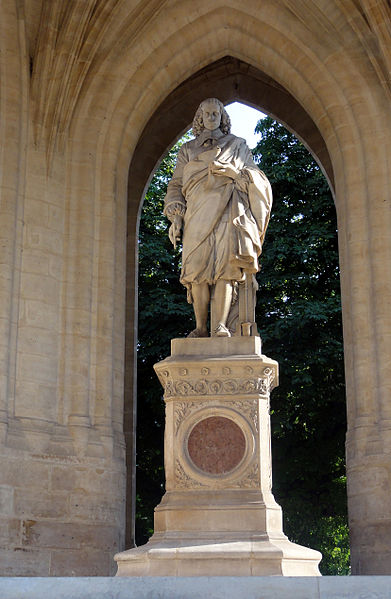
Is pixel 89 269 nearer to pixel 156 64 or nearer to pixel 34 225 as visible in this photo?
pixel 34 225

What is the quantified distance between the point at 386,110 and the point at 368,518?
5028 mm

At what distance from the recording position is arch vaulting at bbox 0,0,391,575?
11.8m

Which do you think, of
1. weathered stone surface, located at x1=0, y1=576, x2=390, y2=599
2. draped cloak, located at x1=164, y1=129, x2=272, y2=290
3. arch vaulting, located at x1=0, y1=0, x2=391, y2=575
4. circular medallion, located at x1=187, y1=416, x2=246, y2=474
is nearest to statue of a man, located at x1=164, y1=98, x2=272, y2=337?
draped cloak, located at x1=164, y1=129, x2=272, y2=290

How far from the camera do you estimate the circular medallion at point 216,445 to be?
8602 mm

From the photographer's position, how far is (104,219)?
1321 cm

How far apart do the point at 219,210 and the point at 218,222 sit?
4.2 inches

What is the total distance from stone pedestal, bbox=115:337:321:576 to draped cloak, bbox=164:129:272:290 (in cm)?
73

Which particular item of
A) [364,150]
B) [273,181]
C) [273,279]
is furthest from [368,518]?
[273,181]

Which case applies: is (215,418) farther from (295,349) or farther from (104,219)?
(295,349)

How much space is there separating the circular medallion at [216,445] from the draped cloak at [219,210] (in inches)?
51.9

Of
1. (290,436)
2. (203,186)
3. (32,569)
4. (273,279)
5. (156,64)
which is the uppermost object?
(156,64)

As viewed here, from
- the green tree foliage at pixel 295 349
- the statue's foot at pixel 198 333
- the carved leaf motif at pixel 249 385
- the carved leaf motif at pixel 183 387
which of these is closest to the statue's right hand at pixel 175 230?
the statue's foot at pixel 198 333

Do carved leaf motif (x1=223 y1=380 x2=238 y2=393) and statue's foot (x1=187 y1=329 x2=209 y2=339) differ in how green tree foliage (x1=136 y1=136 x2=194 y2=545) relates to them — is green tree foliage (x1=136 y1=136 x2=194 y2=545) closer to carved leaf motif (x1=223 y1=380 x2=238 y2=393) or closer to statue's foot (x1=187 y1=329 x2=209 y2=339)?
statue's foot (x1=187 y1=329 x2=209 y2=339)

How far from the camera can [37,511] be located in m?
11.7
